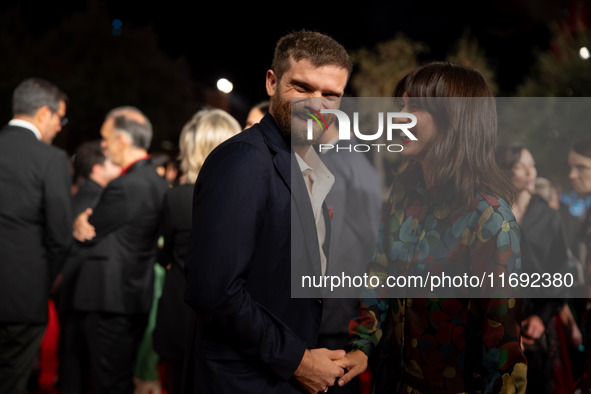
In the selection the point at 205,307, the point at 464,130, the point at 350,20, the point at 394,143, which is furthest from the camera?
the point at 350,20

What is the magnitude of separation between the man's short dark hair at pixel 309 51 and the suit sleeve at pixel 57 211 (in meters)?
2.21

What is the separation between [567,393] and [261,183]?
3.30 metres

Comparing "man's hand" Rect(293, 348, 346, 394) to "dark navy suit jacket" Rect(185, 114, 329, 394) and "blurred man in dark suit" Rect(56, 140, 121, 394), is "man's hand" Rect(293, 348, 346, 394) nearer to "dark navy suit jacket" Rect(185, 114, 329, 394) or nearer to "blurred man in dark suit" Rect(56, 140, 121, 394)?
"dark navy suit jacket" Rect(185, 114, 329, 394)

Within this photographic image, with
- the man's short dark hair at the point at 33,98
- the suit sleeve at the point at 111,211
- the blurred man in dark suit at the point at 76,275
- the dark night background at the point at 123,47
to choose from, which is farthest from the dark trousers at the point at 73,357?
the dark night background at the point at 123,47

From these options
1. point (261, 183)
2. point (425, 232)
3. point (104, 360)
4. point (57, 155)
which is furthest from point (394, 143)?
point (104, 360)

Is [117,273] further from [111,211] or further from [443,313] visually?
[443,313]

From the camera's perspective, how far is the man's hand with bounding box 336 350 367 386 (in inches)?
81.9

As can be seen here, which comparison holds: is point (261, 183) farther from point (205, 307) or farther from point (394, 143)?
point (394, 143)

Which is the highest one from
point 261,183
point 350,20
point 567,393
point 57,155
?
point 350,20

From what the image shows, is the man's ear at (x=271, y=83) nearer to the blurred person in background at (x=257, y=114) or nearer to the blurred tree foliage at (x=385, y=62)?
the blurred person in background at (x=257, y=114)

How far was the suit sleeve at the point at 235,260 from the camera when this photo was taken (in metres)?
1.79

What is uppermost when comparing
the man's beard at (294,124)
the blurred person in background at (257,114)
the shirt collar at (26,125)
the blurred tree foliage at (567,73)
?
the blurred tree foliage at (567,73)

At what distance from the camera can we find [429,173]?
2.20m

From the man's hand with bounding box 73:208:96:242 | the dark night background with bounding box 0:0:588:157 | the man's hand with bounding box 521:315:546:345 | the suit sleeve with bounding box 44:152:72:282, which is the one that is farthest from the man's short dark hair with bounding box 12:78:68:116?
the dark night background with bounding box 0:0:588:157
